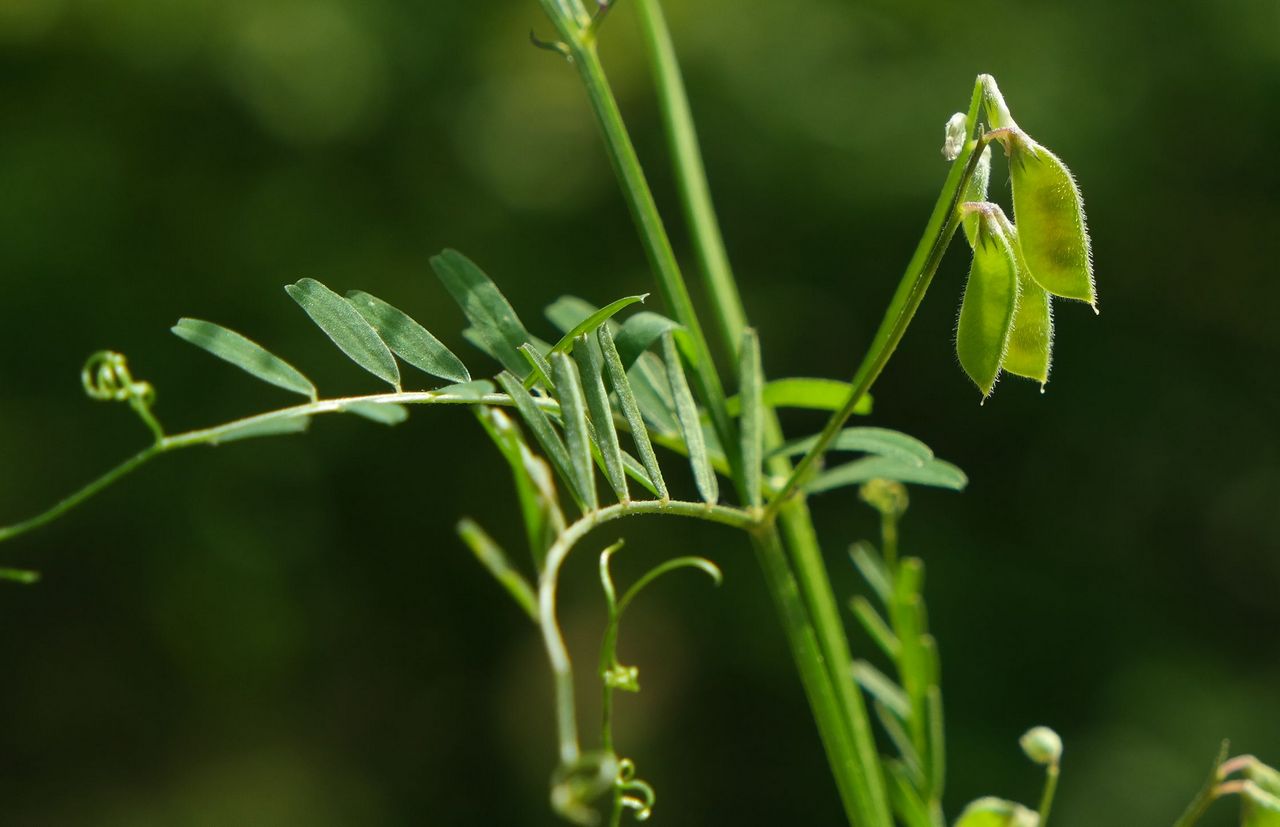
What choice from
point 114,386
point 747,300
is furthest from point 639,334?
point 747,300

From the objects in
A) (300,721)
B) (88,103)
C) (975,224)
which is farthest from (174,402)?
(975,224)

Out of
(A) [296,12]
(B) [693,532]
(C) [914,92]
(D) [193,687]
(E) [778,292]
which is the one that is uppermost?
(A) [296,12]

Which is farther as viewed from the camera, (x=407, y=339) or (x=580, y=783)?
(x=407, y=339)

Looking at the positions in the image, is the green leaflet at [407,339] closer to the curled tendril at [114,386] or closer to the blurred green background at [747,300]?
the curled tendril at [114,386]

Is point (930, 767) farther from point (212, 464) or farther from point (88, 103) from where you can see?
point (88, 103)

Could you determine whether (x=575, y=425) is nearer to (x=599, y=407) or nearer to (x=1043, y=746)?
(x=599, y=407)

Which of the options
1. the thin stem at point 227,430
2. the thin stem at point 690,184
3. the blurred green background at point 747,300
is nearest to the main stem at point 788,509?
the thin stem at point 690,184

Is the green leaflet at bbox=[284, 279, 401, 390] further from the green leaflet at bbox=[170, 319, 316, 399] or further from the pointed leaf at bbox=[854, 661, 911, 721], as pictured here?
the pointed leaf at bbox=[854, 661, 911, 721]
